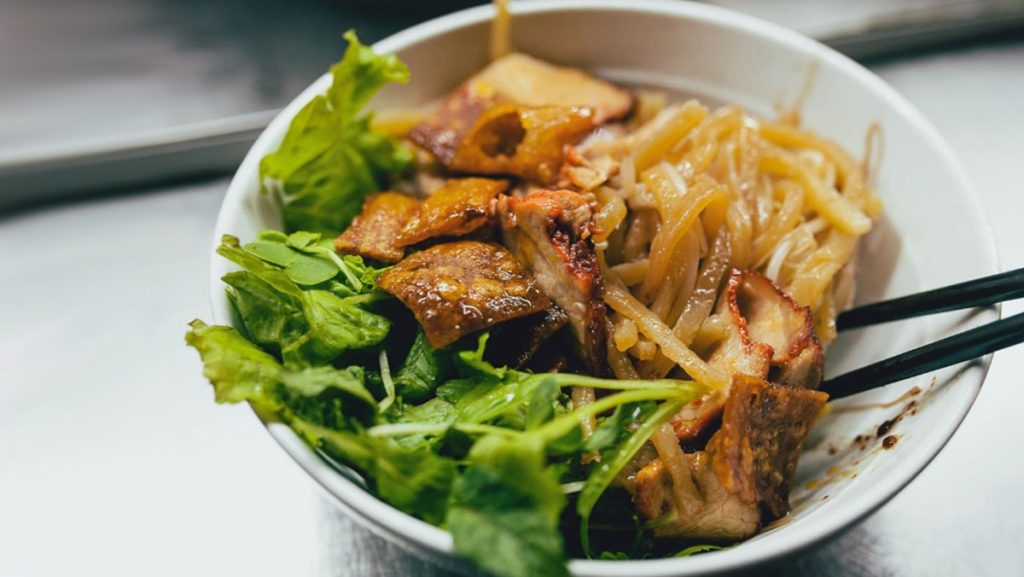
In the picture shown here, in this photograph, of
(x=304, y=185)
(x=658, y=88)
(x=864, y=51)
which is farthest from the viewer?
(x=864, y=51)

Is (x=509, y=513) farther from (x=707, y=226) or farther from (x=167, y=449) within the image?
(x=167, y=449)

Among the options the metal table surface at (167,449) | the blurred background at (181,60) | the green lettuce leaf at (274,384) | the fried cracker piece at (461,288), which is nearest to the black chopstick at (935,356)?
the metal table surface at (167,449)

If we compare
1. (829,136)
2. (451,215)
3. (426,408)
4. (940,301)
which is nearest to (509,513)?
(426,408)

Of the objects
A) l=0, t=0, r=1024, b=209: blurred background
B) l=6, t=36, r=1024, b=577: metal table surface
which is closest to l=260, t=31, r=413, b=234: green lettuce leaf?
l=6, t=36, r=1024, b=577: metal table surface

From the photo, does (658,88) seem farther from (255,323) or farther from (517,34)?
(255,323)

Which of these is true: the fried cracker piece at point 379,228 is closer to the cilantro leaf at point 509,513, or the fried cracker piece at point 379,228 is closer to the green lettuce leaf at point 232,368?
the green lettuce leaf at point 232,368

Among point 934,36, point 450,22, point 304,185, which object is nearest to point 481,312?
point 304,185
